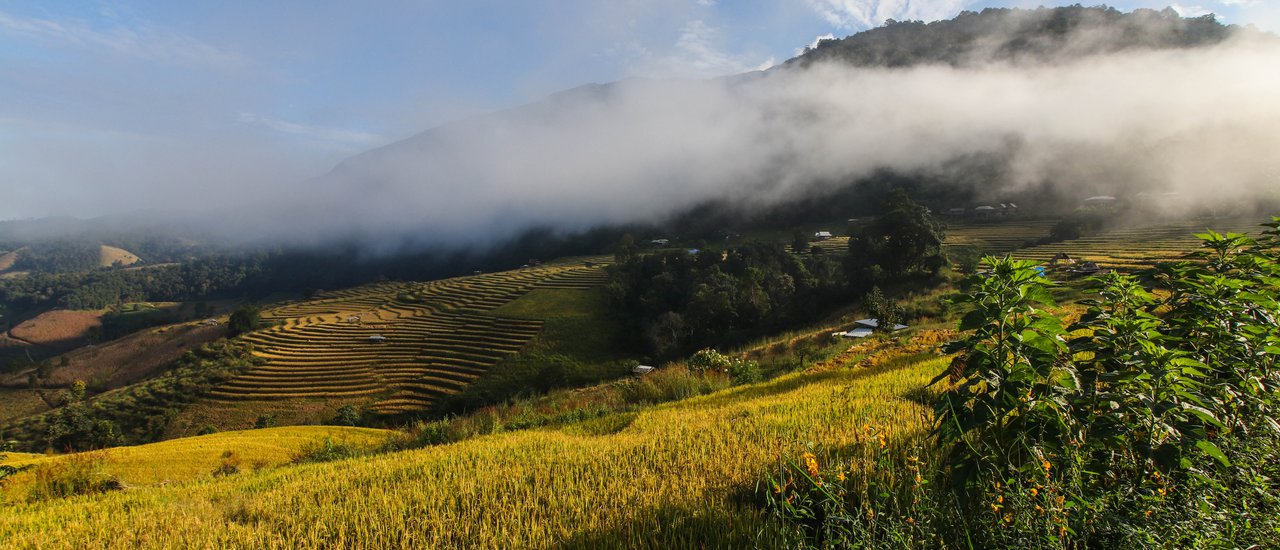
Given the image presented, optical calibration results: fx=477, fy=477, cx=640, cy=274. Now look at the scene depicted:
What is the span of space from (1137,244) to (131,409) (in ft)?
358

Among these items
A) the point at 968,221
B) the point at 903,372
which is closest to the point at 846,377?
the point at 903,372

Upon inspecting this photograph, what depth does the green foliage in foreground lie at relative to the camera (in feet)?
8.00

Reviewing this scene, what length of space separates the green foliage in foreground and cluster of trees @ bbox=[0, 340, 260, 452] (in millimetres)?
52766

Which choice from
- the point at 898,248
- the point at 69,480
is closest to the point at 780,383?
the point at 69,480

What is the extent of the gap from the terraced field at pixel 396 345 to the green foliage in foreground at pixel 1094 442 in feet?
166

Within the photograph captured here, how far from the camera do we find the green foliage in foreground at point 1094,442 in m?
2.44

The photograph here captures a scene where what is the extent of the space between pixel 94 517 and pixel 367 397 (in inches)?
2048

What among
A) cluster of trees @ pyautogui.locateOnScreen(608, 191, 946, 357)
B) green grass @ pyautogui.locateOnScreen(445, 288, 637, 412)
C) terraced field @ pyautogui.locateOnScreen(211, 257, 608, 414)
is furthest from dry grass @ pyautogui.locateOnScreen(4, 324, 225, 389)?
cluster of trees @ pyautogui.locateOnScreen(608, 191, 946, 357)

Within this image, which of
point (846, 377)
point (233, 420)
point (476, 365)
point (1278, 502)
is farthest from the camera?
point (476, 365)

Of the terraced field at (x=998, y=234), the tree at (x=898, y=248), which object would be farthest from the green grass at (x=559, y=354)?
the terraced field at (x=998, y=234)

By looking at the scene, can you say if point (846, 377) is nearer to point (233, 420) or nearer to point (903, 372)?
point (903, 372)

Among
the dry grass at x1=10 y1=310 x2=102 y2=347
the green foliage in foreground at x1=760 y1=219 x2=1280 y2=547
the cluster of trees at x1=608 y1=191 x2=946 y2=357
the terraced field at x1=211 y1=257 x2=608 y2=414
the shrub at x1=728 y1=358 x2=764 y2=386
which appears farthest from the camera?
the dry grass at x1=10 y1=310 x2=102 y2=347

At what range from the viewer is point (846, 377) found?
8.93 metres

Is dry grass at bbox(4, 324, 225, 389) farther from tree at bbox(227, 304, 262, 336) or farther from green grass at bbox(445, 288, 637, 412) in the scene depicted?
green grass at bbox(445, 288, 637, 412)
